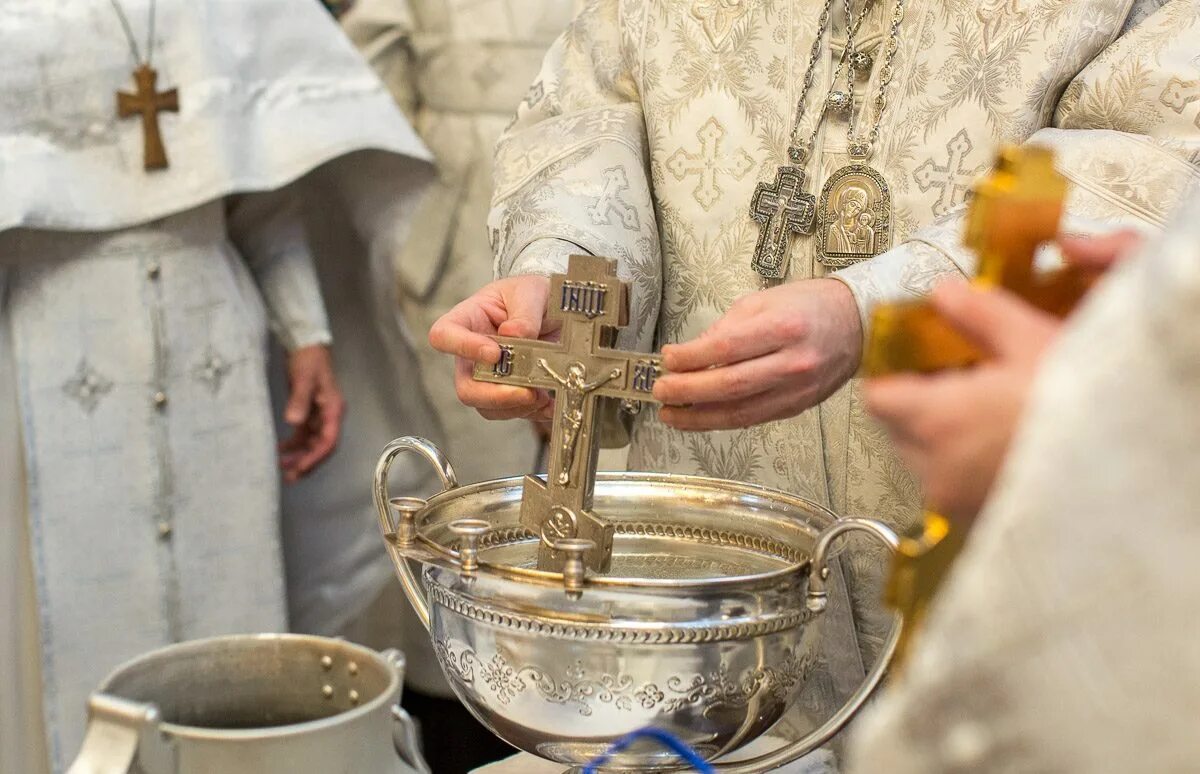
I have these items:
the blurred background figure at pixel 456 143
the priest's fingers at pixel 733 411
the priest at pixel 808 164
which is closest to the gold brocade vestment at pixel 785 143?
the priest at pixel 808 164

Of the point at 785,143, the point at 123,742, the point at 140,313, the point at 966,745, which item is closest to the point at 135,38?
the point at 140,313

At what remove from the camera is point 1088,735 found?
0.54 meters

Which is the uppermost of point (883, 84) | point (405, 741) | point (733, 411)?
point (883, 84)

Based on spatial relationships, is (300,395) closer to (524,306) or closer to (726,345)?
(524,306)

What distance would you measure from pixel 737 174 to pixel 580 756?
72cm

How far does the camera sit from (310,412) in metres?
2.59

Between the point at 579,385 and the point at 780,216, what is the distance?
443 mm

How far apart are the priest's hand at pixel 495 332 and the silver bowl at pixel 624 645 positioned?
0.44 feet

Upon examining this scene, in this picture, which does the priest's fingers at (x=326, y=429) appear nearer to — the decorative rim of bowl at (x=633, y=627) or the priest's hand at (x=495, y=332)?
the priest's hand at (x=495, y=332)

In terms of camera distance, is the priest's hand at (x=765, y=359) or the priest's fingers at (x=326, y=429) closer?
the priest's hand at (x=765, y=359)

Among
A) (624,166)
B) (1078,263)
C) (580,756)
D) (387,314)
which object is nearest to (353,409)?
(387,314)

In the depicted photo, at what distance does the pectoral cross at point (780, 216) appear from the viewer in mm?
1363

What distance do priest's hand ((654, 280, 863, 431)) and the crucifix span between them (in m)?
0.03

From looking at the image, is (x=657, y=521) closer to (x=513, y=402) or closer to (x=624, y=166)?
(x=513, y=402)
